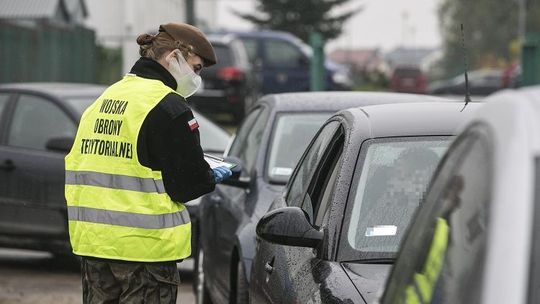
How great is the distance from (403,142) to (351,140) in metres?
0.19

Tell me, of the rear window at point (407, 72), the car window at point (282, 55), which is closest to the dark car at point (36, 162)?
the car window at point (282, 55)

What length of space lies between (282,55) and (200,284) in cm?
2150

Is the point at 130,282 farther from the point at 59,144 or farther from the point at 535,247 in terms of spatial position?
the point at 59,144

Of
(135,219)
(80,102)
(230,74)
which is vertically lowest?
(230,74)

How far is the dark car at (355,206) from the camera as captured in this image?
15.1ft

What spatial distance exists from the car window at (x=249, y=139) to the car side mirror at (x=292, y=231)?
342 cm

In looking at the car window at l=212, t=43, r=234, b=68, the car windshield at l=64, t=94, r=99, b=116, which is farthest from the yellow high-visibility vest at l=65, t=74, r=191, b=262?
the car window at l=212, t=43, r=234, b=68

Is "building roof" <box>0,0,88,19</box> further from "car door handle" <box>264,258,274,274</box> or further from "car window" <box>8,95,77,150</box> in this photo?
"car door handle" <box>264,258,274,274</box>

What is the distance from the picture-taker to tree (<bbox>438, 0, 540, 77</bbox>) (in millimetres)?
103312

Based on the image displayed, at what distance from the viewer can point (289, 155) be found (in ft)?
26.7

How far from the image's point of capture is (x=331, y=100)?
8.23 m

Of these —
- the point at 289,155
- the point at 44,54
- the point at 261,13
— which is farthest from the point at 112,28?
the point at 289,155

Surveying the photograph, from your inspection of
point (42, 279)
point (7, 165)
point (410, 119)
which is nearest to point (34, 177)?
point (7, 165)

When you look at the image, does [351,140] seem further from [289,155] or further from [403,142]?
[289,155]
